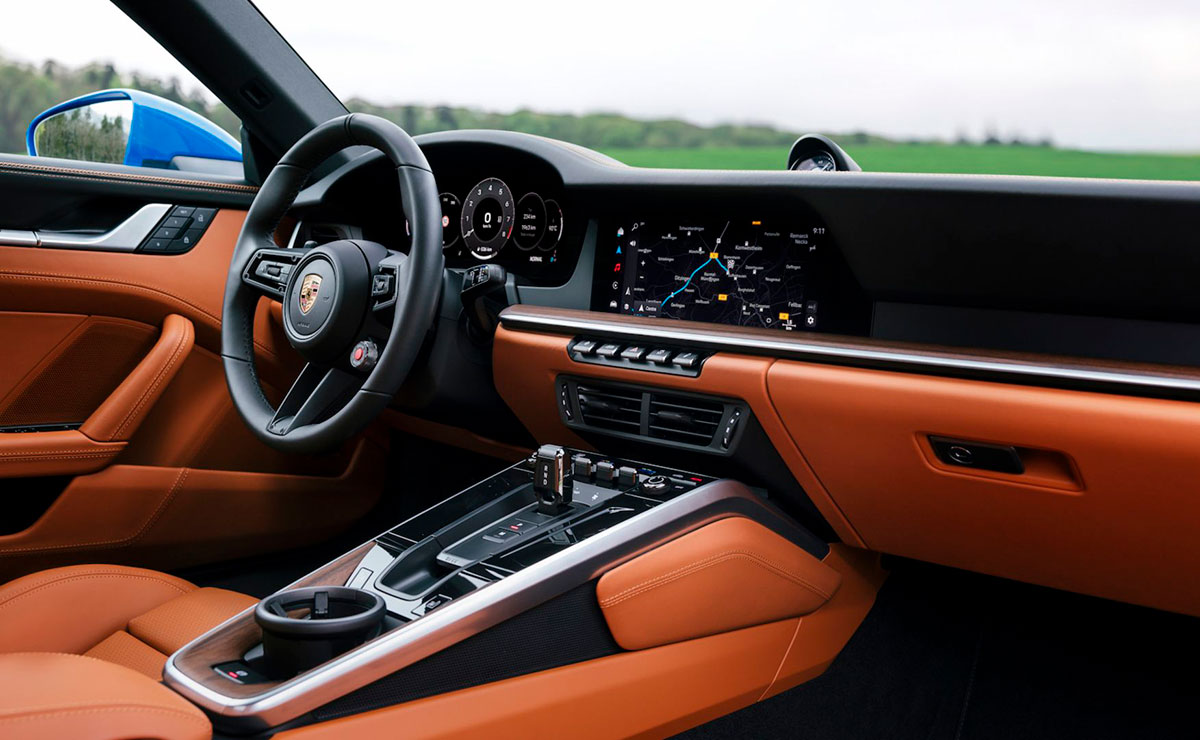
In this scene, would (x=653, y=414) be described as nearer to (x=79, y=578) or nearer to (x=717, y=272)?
(x=717, y=272)

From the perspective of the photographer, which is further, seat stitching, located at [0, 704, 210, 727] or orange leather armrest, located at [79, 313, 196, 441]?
orange leather armrest, located at [79, 313, 196, 441]

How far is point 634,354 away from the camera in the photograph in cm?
171

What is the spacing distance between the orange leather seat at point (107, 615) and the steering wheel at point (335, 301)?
295 millimetres

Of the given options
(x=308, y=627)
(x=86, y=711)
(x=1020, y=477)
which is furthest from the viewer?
(x=1020, y=477)

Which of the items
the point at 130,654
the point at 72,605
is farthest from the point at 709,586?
the point at 72,605

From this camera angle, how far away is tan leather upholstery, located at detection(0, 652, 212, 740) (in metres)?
0.90

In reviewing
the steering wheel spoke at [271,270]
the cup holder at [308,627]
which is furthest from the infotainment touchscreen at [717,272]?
the cup holder at [308,627]

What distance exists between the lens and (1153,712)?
1.77m

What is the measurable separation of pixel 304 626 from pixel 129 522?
97 centimetres

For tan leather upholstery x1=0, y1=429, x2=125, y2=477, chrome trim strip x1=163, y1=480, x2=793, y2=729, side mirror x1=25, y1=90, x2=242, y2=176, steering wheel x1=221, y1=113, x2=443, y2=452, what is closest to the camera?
chrome trim strip x1=163, y1=480, x2=793, y2=729

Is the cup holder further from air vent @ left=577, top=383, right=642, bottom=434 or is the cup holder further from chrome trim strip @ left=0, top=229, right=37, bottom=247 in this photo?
chrome trim strip @ left=0, top=229, right=37, bottom=247

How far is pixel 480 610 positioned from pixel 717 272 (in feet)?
2.60

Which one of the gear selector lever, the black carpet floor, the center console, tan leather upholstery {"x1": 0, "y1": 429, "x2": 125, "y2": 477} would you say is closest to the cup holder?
the center console

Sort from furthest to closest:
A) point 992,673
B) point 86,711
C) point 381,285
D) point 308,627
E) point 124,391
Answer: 1. point 124,391
2. point 992,673
3. point 381,285
4. point 308,627
5. point 86,711
